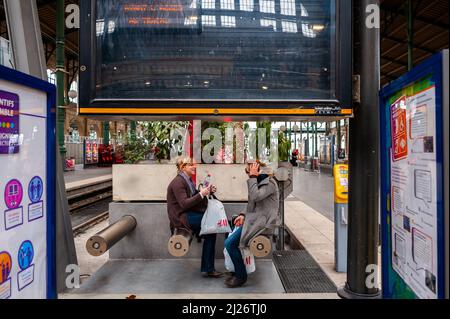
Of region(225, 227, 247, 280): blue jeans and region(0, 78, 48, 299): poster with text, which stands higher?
region(0, 78, 48, 299): poster with text

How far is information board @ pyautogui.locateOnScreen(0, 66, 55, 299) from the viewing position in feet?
5.67

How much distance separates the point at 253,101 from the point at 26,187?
1490 millimetres

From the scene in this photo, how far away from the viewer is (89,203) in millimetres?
13094

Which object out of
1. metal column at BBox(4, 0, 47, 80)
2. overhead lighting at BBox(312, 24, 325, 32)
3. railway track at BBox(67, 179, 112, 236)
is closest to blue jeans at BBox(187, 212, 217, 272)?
metal column at BBox(4, 0, 47, 80)

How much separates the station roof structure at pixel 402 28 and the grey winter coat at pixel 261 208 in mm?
14501

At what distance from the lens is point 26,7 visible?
356 cm

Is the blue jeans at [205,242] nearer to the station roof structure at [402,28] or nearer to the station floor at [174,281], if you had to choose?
the station floor at [174,281]

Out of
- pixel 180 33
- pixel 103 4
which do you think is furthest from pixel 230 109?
pixel 103 4

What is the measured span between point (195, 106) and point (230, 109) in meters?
0.24

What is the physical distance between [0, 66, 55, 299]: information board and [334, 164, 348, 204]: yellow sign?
3.40 m

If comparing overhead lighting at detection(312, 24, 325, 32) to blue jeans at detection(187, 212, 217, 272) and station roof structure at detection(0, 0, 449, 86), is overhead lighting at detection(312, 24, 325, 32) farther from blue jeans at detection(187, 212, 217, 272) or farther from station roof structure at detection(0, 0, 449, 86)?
station roof structure at detection(0, 0, 449, 86)

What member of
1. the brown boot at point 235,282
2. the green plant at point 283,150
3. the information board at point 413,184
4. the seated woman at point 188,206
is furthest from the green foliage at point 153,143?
the information board at point 413,184

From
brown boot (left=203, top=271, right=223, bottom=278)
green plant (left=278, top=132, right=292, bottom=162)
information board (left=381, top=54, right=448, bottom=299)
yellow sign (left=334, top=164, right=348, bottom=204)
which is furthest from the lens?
green plant (left=278, top=132, right=292, bottom=162)
